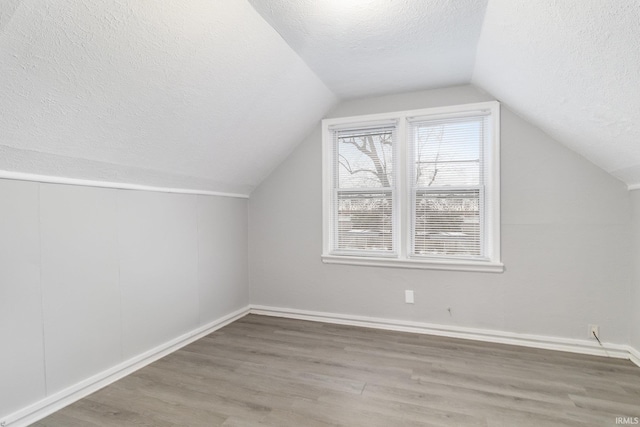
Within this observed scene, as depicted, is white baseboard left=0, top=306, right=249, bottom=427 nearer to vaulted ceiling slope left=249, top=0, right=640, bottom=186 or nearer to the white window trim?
the white window trim

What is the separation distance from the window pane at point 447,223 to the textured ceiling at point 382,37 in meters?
1.08

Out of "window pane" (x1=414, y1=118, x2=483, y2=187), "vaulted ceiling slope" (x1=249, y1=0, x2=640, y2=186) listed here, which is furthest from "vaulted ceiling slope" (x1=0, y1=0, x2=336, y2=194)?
"window pane" (x1=414, y1=118, x2=483, y2=187)

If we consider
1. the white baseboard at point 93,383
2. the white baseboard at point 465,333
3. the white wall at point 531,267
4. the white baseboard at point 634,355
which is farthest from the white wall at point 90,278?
the white baseboard at point 634,355

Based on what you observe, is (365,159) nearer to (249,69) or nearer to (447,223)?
(447,223)

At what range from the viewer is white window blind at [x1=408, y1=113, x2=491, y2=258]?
3.11 meters

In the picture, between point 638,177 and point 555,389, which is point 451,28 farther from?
point 555,389

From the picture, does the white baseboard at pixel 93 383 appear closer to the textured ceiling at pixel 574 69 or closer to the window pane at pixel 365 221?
the window pane at pixel 365 221

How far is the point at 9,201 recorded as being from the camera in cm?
180

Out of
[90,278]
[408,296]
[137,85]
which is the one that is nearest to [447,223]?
[408,296]

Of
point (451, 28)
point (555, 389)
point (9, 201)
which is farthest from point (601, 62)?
point (9, 201)

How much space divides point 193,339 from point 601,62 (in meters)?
3.55

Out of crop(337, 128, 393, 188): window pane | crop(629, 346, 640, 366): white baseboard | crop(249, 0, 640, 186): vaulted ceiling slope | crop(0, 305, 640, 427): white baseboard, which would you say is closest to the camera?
crop(249, 0, 640, 186): vaulted ceiling slope

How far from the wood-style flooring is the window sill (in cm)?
67

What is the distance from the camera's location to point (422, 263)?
3.21m
